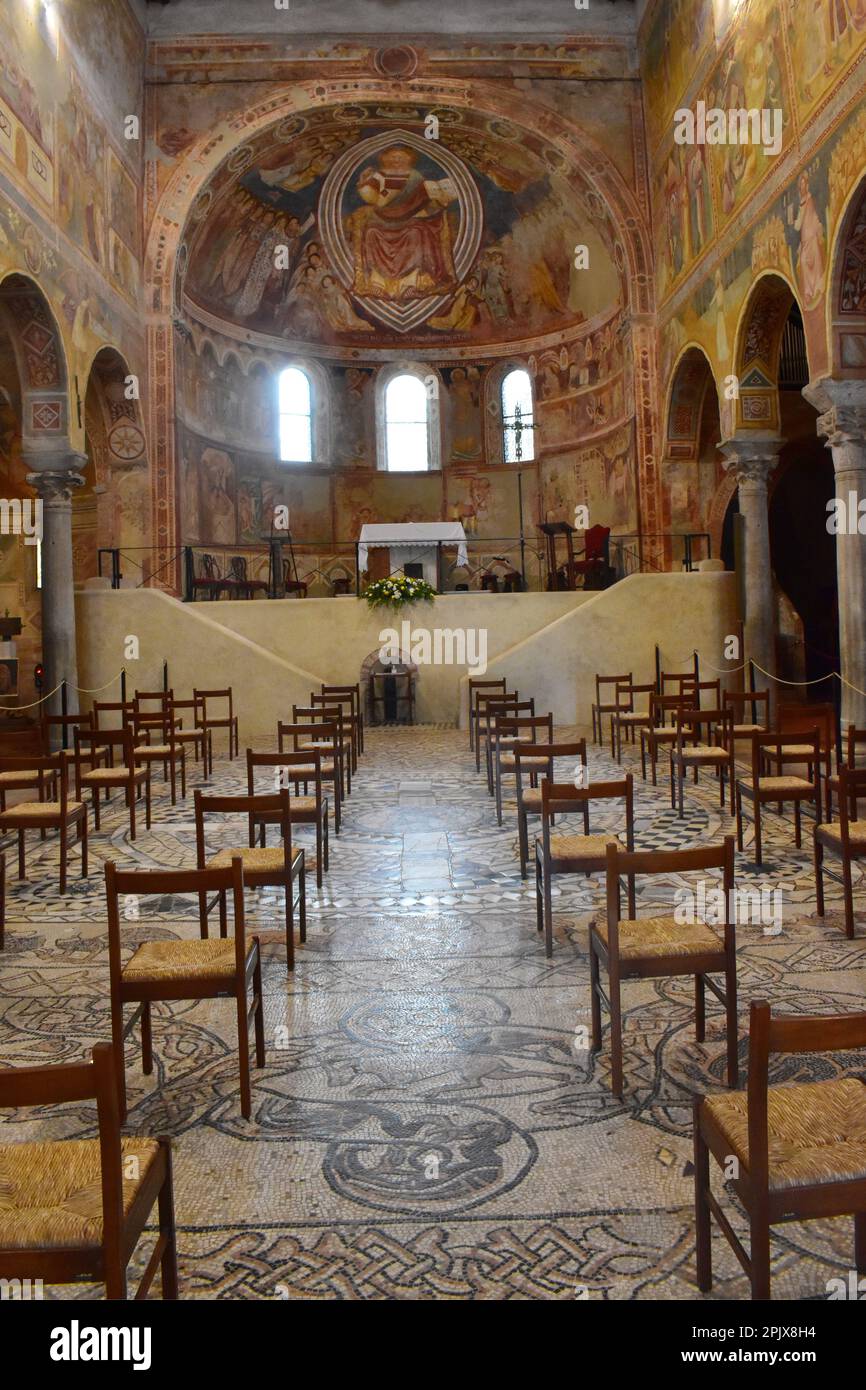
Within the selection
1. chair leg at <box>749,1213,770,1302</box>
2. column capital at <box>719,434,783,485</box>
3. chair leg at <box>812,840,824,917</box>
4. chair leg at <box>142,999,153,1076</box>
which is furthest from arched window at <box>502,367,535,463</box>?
chair leg at <box>749,1213,770,1302</box>

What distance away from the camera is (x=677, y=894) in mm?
7121

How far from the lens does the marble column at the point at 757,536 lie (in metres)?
16.4

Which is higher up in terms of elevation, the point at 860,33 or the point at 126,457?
the point at 860,33

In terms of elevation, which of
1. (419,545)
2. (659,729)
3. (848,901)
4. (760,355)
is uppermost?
(760,355)

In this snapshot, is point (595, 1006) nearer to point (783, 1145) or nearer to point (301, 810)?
point (783, 1145)

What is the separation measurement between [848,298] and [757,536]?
5.39 meters

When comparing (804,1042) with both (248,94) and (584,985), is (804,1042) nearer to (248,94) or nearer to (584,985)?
(584,985)

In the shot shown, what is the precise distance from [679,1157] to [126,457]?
63.6ft

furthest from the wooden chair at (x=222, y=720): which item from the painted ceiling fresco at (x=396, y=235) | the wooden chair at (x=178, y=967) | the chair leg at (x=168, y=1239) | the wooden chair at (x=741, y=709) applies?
the painted ceiling fresco at (x=396, y=235)

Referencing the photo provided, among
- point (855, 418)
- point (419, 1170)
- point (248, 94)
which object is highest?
point (248, 94)

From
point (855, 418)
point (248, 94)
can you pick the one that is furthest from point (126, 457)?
point (855, 418)

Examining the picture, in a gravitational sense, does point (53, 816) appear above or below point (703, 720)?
below

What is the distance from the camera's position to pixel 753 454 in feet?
53.9

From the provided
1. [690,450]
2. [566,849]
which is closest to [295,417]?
[690,450]
